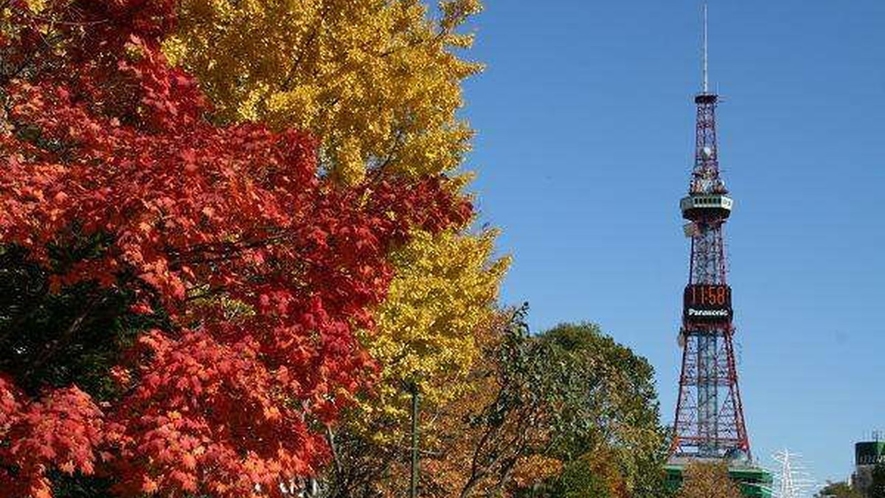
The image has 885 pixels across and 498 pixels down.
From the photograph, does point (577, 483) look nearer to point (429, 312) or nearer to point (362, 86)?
point (429, 312)

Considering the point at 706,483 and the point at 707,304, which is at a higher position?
the point at 707,304

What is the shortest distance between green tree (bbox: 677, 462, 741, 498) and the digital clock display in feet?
216

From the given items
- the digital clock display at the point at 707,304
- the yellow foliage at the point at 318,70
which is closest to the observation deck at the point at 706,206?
the digital clock display at the point at 707,304

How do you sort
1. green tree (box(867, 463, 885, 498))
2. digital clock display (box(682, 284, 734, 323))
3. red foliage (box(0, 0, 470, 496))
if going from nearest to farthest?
red foliage (box(0, 0, 470, 496)), green tree (box(867, 463, 885, 498)), digital clock display (box(682, 284, 734, 323))

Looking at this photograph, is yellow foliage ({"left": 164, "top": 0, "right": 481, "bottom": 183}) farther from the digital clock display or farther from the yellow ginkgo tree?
the digital clock display

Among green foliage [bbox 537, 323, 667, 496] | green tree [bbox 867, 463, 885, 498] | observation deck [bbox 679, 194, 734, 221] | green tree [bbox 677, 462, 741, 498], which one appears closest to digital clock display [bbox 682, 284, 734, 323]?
observation deck [bbox 679, 194, 734, 221]

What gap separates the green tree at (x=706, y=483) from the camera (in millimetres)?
71938

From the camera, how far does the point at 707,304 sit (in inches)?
5615

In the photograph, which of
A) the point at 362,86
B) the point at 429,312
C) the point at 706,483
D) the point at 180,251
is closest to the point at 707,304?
the point at 706,483

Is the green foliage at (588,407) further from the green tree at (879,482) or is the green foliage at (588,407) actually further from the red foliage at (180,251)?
the green tree at (879,482)


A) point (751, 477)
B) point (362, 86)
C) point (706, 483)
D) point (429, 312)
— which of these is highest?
point (751, 477)

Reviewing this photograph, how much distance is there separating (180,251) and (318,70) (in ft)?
16.6

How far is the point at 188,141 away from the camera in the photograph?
7.81m

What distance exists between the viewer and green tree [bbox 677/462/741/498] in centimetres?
7194
